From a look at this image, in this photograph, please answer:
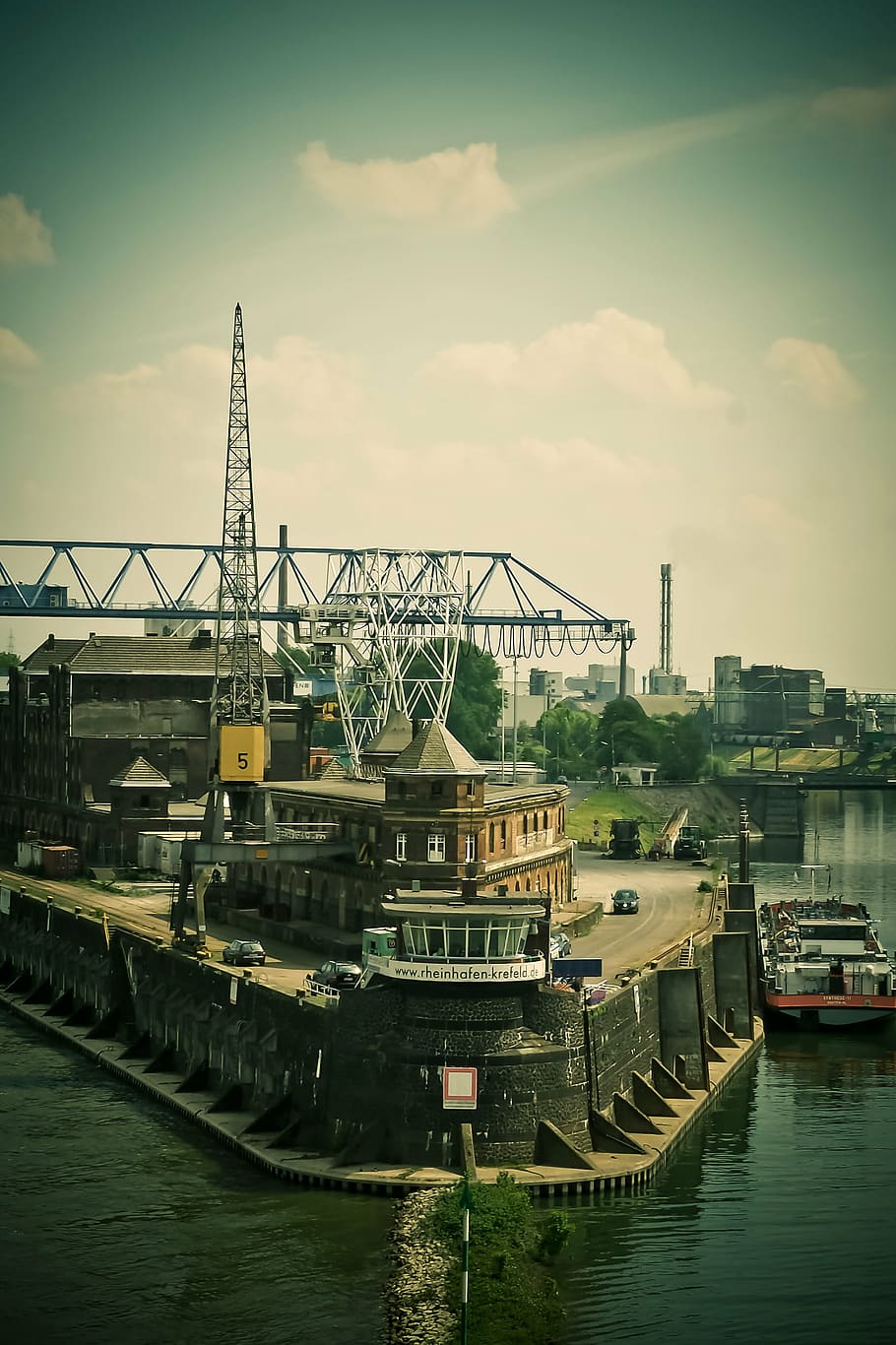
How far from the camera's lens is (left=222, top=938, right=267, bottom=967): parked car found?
347 ft

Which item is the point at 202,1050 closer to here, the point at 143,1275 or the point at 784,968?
the point at 143,1275

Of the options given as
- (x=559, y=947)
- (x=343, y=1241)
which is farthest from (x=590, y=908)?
(x=343, y=1241)

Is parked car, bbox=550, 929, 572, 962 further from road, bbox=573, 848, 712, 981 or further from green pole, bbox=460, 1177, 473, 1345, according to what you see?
green pole, bbox=460, 1177, 473, 1345

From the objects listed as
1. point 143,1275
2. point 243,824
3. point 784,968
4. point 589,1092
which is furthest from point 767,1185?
point 243,824

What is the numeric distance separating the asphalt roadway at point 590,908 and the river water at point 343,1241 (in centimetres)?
1332

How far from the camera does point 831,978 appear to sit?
11775 centimetres

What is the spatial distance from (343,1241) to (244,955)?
35448 millimetres

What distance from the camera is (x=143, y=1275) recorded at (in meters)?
69.5

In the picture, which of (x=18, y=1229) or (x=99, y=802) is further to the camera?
(x=99, y=802)

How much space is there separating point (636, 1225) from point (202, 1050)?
30.5m

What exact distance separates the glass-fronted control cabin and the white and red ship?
4077 centimetres

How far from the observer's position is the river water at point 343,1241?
215 ft

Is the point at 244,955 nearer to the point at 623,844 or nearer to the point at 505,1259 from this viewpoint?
the point at 505,1259

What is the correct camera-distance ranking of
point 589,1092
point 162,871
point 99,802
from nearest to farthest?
point 589,1092, point 162,871, point 99,802
